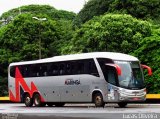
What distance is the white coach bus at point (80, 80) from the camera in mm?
25047

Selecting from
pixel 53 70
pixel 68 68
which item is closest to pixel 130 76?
pixel 68 68

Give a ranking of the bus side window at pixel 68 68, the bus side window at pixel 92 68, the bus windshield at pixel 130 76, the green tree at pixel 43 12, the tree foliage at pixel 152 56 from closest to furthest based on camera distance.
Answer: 1. the bus windshield at pixel 130 76
2. the bus side window at pixel 92 68
3. the bus side window at pixel 68 68
4. the tree foliage at pixel 152 56
5. the green tree at pixel 43 12

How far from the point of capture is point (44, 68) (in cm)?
3053

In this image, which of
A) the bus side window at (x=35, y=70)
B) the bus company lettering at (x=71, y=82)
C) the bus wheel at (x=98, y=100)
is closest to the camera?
the bus wheel at (x=98, y=100)

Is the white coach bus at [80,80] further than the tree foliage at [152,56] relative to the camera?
No

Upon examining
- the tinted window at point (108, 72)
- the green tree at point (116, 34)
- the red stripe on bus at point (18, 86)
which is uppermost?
the green tree at point (116, 34)

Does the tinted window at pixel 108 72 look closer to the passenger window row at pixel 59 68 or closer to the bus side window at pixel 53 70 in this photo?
the passenger window row at pixel 59 68

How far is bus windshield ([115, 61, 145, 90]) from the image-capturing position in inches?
981

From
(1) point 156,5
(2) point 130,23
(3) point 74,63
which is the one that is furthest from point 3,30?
(3) point 74,63

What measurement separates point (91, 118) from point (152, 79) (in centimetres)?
2570

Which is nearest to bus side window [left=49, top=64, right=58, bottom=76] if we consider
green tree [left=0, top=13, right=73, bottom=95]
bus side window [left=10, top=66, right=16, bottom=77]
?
bus side window [left=10, top=66, right=16, bottom=77]

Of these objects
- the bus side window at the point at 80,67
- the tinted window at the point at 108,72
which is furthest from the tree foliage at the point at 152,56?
the tinted window at the point at 108,72

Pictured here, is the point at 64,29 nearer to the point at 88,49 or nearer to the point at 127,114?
the point at 88,49

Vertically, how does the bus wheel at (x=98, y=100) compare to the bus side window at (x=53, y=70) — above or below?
below
